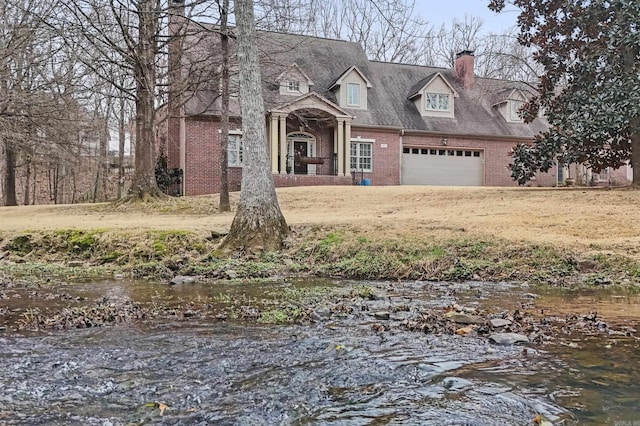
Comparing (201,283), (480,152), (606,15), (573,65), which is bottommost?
(201,283)

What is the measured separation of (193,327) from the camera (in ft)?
16.2

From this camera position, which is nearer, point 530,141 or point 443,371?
point 443,371

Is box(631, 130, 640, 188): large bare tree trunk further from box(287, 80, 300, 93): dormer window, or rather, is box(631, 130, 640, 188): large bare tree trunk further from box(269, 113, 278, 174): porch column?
box(287, 80, 300, 93): dormer window

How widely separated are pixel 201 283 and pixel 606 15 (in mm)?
14368

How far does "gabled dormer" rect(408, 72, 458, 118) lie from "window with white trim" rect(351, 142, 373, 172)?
3.77 m

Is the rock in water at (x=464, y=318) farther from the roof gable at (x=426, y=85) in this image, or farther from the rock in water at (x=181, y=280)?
the roof gable at (x=426, y=85)

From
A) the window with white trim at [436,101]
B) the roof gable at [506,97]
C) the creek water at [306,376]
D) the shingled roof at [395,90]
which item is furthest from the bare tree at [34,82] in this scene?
the roof gable at [506,97]

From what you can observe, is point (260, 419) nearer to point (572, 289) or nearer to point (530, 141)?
point (572, 289)

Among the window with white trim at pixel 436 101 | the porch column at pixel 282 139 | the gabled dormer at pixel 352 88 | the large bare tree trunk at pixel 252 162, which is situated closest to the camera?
the large bare tree trunk at pixel 252 162

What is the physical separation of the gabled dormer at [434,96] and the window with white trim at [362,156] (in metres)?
3.77

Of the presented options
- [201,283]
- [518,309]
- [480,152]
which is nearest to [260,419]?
[518,309]

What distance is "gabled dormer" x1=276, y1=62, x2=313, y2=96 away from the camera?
25587 mm

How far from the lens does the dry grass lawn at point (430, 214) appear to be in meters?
10.0

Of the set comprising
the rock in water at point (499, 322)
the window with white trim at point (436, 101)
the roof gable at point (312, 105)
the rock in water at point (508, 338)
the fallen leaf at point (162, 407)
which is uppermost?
the window with white trim at point (436, 101)
